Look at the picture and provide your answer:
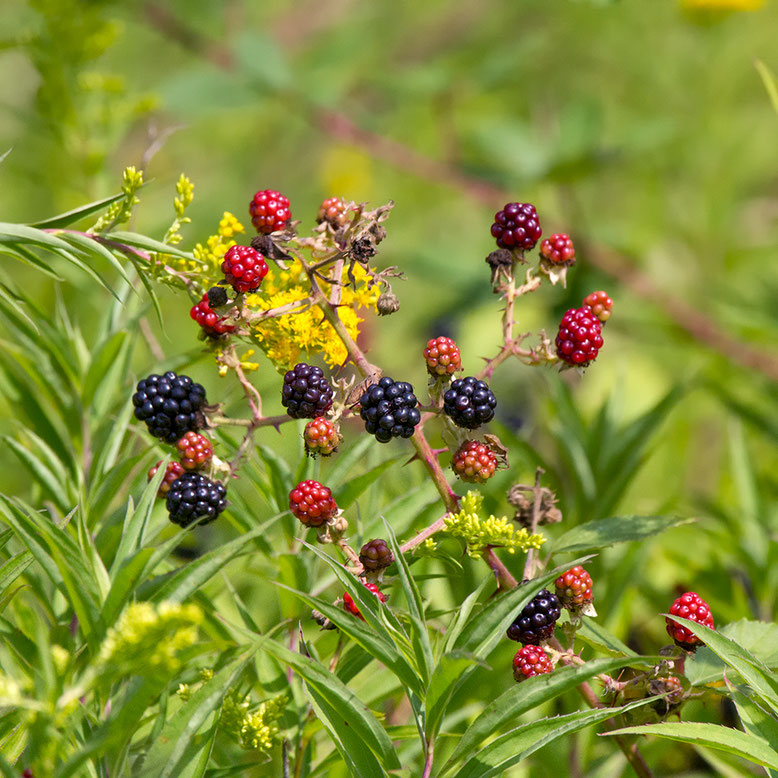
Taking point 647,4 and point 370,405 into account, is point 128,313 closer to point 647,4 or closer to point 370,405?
point 370,405

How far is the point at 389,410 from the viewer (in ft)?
2.24

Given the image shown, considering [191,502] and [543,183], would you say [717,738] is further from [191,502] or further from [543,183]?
[543,183]

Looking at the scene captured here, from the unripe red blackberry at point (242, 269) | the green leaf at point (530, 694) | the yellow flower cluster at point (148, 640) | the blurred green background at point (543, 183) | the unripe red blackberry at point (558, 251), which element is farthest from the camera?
the blurred green background at point (543, 183)

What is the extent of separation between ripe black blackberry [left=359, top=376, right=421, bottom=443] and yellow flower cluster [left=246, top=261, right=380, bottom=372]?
0.34 feet

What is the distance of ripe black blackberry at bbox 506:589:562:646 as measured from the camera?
2.25ft

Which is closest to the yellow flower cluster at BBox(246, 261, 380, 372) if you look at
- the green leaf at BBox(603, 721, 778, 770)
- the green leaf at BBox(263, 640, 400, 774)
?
the green leaf at BBox(263, 640, 400, 774)

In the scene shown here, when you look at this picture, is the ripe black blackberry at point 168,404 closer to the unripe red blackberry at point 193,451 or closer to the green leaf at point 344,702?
the unripe red blackberry at point 193,451

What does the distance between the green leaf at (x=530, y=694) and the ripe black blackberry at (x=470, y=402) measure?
0.66 feet

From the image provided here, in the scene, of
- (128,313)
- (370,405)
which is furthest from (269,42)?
(370,405)

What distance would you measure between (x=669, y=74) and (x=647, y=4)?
0.36 metres

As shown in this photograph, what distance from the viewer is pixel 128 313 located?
110 centimetres

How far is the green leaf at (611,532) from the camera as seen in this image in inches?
29.5

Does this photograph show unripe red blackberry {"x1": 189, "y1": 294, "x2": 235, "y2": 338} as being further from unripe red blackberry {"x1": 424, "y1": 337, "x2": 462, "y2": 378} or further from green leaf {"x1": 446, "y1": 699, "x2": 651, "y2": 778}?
green leaf {"x1": 446, "y1": 699, "x2": 651, "y2": 778}

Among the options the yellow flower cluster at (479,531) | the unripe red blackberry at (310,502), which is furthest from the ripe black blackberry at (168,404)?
the yellow flower cluster at (479,531)
